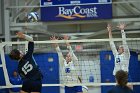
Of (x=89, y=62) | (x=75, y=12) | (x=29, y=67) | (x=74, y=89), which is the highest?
(x=75, y=12)

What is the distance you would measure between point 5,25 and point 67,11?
2310 millimetres

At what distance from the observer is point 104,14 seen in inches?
505

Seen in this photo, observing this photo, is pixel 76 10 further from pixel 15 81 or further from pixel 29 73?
pixel 29 73

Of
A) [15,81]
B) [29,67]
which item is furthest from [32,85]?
[15,81]

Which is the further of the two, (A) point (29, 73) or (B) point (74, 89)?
(B) point (74, 89)

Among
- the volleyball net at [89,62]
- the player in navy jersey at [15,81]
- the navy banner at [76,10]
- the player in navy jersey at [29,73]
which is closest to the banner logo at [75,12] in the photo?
the navy banner at [76,10]

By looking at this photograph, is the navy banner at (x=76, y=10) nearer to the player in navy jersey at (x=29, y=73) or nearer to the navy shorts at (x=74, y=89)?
the navy shorts at (x=74, y=89)

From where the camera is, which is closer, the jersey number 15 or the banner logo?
the jersey number 15

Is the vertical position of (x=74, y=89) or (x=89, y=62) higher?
(x=89, y=62)

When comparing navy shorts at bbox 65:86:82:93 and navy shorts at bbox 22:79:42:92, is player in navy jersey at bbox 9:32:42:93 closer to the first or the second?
navy shorts at bbox 22:79:42:92

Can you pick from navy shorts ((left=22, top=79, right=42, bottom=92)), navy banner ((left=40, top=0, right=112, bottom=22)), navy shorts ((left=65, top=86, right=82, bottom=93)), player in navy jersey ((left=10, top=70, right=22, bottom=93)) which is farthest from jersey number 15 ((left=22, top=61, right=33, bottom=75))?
navy banner ((left=40, top=0, right=112, bottom=22))

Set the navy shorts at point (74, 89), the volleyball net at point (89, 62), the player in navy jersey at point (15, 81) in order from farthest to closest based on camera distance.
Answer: the volleyball net at point (89, 62) < the player in navy jersey at point (15, 81) < the navy shorts at point (74, 89)

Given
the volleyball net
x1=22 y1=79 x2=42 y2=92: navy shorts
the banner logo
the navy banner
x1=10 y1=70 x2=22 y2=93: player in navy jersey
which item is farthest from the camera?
the banner logo

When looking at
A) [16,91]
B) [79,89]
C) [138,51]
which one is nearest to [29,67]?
[79,89]
